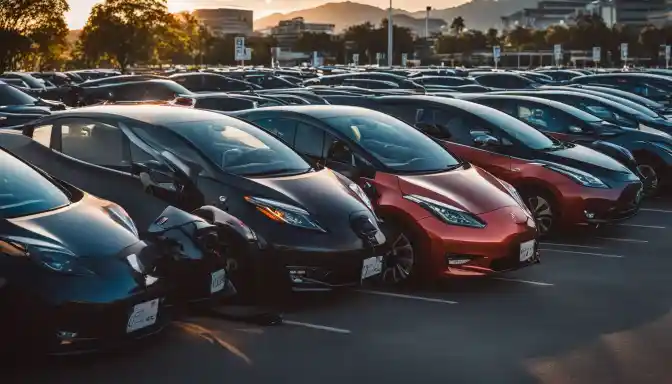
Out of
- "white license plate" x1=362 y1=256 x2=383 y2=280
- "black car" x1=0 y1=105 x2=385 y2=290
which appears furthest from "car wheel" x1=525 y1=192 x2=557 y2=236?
"white license plate" x1=362 y1=256 x2=383 y2=280

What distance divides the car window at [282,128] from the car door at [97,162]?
75.5 inches

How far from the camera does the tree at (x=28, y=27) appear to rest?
146ft

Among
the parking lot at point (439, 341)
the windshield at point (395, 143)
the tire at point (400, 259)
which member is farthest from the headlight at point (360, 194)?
the parking lot at point (439, 341)

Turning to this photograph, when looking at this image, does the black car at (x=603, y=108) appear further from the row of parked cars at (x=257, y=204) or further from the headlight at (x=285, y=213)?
the headlight at (x=285, y=213)

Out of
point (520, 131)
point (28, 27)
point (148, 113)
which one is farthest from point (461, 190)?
point (28, 27)

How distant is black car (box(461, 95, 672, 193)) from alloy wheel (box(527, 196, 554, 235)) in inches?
97.4

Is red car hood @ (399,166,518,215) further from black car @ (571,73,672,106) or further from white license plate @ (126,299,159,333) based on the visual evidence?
black car @ (571,73,672,106)

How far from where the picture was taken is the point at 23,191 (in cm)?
671

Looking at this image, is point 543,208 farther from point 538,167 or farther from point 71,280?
point 71,280

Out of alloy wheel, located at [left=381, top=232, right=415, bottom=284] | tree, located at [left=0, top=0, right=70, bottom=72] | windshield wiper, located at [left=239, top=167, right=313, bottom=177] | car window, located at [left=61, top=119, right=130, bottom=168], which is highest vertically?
tree, located at [left=0, top=0, right=70, bottom=72]

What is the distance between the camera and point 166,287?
21.2 ft

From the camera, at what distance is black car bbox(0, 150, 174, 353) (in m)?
5.78

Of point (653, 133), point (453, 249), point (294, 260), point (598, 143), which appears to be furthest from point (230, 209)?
point (653, 133)

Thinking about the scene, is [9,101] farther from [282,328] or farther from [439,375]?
[439,375]
